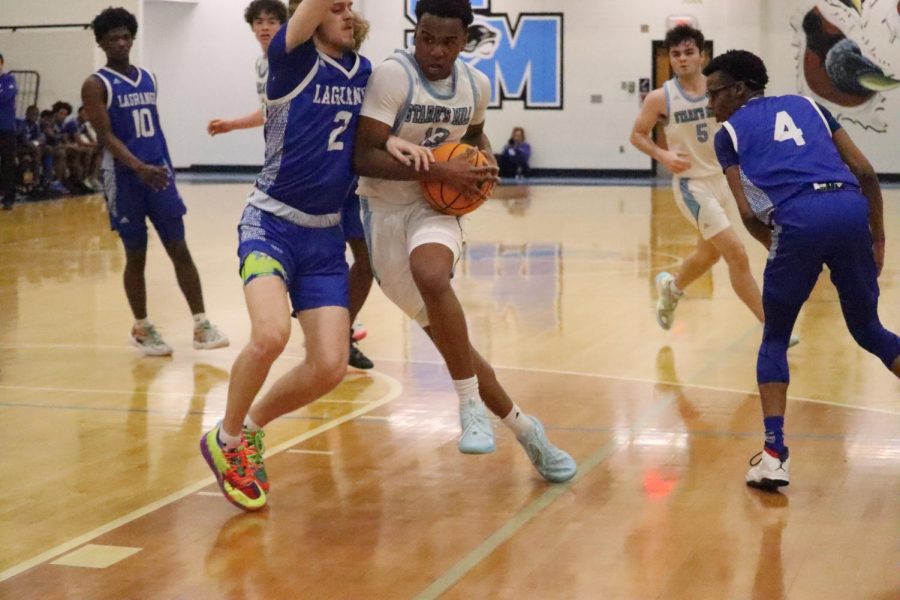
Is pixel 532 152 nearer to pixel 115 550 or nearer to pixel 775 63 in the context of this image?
pixel 775 63

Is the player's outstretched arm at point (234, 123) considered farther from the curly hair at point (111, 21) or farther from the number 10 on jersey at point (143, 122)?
the curly hair at point (111, 21)

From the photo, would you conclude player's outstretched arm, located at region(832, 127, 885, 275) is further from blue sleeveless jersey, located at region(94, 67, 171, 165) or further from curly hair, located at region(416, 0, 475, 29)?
blue sleeveless jersey, located at region(94, 67, 171, 165)

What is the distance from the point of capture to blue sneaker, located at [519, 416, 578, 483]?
532 cm

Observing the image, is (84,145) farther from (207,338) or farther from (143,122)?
(207,338)

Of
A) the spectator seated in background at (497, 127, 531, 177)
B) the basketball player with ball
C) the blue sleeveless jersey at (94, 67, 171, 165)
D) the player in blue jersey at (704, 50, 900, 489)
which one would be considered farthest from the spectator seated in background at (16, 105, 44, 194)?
the player in blue jersey at (704, 50, 900, 489)

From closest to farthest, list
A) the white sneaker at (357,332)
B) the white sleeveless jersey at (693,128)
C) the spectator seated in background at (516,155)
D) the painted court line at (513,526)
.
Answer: the painted court line at (513,526) → the white sneaker at (357,332) → the white sleeveless jersey at (693,128) → the spectator seated in background at (516,155)

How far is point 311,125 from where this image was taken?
4.84m

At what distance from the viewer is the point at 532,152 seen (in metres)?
27.7

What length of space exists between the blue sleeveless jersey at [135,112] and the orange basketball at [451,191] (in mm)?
3587

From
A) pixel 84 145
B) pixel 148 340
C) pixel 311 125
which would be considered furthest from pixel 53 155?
pixel 311 125

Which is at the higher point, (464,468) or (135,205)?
(135,205)

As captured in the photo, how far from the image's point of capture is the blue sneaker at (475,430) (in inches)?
192

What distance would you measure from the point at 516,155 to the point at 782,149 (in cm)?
2198

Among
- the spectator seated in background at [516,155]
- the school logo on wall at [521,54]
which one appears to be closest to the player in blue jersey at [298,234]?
the spectator seated in background at [516,155]
